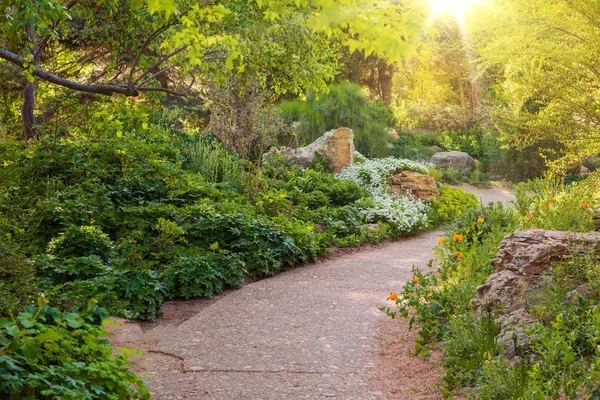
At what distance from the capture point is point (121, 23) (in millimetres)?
7691

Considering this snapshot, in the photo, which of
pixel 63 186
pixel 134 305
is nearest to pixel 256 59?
pixel 63 186

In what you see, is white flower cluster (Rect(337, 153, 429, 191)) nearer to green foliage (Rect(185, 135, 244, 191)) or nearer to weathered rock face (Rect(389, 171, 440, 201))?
weathered rock face (Rect(389, 171, 440, 201))

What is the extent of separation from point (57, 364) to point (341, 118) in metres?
12.2

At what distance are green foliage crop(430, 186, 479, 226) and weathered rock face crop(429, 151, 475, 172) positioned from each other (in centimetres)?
578

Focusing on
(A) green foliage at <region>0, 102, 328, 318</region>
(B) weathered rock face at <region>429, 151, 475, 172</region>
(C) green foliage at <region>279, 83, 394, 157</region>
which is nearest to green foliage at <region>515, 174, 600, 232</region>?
(A) green foliage at <region>0, 102, 328, 318</region>

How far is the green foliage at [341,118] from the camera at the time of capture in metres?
14.6

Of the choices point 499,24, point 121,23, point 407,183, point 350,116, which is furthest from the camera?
point 350,116

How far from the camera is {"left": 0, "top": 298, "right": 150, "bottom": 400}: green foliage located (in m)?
2.89

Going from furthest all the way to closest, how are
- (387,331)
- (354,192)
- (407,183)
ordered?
(407,183) → (354,192) → (387,331)

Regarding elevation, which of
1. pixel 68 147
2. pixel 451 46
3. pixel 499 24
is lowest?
pixel 68 147

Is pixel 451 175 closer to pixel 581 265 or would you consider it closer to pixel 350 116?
pixel 350 116

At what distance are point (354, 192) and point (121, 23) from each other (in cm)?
455

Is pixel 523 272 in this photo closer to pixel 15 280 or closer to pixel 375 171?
pixel 15 280

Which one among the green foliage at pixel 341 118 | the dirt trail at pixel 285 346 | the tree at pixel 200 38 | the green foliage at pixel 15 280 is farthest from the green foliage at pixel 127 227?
the green foliage at pixel 341 118
